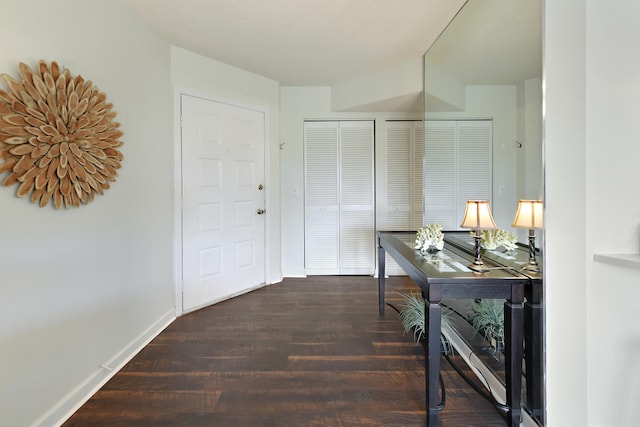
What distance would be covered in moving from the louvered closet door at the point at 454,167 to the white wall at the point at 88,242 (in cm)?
236

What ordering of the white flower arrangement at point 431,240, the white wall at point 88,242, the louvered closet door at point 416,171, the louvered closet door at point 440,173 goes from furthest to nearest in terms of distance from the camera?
1. the louvered closet door at point 416,171
2. the louvered closet door at point 440,173
3. the white flower arrangement at point 431,240
4. the white wall at point 88,242

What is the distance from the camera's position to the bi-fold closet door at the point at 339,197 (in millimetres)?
3898

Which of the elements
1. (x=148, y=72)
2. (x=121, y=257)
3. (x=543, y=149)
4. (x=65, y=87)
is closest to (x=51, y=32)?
(x=65, y=87)

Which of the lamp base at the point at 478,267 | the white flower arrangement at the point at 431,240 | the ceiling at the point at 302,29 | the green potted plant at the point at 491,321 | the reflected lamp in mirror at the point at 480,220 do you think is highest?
the ceiling at the point at 302,29

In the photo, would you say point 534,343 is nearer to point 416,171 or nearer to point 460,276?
point 460,276

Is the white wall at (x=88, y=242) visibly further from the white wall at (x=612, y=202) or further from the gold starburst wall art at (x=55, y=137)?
the white wall at (x=612, y=202)

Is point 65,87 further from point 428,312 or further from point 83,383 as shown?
point 428,312

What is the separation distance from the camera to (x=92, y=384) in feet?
5.66

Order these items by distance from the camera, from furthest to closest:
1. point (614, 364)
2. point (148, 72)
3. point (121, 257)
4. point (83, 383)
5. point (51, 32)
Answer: point (148, 72) → point (121, 257) → point (83, 383) → point (51, 32) → point (614, 364)

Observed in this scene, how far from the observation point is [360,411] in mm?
1545

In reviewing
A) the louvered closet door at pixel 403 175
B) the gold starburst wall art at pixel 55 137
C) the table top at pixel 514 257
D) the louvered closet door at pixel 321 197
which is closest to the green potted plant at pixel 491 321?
the table top at pixel 514 257

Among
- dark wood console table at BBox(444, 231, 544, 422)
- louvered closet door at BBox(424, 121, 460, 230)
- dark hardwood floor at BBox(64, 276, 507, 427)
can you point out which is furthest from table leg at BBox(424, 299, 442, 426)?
louvered closet door at BBox(424, 121, 460, 230)

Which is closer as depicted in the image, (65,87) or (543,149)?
(543,149)

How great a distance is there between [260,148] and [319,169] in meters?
0.85
